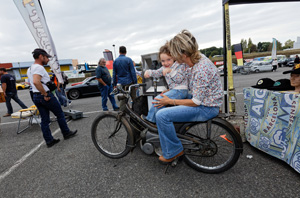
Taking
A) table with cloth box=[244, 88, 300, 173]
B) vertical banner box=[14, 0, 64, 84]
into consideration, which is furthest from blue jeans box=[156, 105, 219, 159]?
vertical banner box=[14, 0, 64, 84]

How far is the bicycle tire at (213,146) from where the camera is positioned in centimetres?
189

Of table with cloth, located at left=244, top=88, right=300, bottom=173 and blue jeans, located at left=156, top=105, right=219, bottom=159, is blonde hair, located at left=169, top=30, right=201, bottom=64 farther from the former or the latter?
table with cloth, located at left=244, top=88, right=300, bottom=173

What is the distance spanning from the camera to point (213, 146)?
1987 millimetres

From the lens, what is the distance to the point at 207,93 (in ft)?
5.81

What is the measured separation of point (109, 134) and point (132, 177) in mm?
864

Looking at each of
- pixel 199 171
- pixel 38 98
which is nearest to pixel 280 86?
pixel 199 171

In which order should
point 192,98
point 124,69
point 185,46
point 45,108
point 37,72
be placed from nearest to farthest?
point 185,46 < point 192,98 < point 37,72 < point 45,108 < point 124,69

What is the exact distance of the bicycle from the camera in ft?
6.33

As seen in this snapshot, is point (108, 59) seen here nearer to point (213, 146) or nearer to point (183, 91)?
point (183, 91)

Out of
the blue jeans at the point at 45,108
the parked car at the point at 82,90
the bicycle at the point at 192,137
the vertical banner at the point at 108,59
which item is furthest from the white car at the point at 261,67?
the blue jeans at the point at 45,108

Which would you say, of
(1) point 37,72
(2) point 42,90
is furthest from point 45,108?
(1) point 37,72

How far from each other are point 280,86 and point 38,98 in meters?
4.27

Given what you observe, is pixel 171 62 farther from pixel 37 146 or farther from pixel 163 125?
pixel 37 146

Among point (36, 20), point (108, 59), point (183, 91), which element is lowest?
point (183, 91)
